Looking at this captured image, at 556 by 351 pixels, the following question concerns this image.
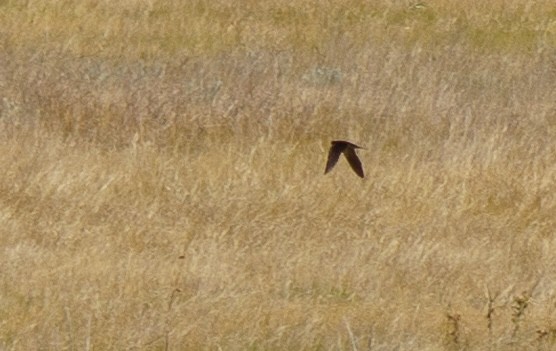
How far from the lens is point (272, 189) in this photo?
366 inches

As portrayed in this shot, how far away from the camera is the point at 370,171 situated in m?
9.70

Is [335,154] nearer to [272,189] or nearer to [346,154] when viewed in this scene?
[346,154]

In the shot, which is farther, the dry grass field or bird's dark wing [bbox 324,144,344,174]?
the dry grass field

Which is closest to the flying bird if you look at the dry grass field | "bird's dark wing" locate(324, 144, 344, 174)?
"bird's dark wing" locate(324, 144, 344, 174)

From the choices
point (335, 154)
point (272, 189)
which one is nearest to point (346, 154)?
point (335, 154)

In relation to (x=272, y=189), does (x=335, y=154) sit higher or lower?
higher

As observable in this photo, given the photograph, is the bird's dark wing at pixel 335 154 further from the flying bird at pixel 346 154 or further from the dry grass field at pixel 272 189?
the dry grass field at pixel 272 189

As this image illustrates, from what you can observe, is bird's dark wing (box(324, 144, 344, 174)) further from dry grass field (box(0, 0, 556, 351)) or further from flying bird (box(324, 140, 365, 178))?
dry grass field (box(0, 0, 556, 351))

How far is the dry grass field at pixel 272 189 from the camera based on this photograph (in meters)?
6.80

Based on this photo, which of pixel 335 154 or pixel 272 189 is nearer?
pixel 335 154

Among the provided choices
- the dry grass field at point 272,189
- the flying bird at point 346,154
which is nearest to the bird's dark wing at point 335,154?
the flying bird at point 346,154

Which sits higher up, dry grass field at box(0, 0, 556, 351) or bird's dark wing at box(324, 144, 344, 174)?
bird's dark wing at box(324, 144, 344, 174)

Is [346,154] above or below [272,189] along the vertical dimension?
above

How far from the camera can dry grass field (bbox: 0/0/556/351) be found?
6.80m
